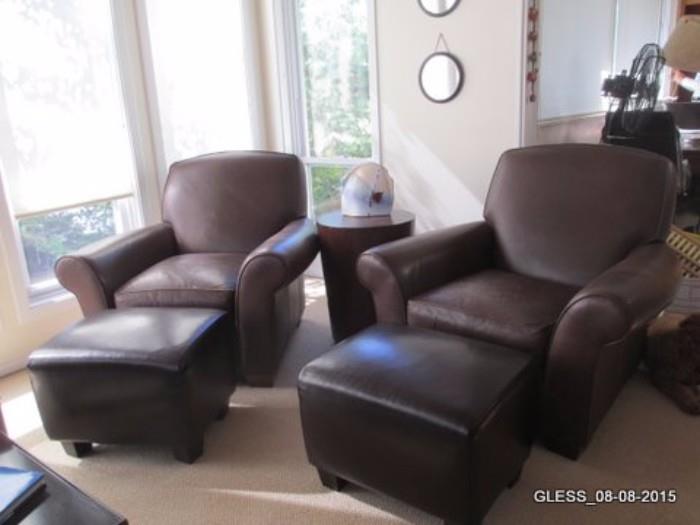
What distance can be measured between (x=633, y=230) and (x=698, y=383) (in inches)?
25.7

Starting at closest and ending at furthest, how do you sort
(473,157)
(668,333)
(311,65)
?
(668,333), (473,157), (311,65)

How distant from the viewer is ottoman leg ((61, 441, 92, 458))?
194 centimetres

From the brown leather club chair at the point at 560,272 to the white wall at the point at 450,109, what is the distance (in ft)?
1.64

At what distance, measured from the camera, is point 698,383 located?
7.01 ft

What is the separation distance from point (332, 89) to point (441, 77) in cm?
79

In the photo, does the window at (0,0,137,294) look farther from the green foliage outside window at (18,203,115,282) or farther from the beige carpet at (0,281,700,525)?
the beige carpet at (0,281,700,525)

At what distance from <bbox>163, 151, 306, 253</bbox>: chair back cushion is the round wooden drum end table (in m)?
0.26

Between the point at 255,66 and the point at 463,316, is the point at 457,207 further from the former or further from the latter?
the point at 255,66

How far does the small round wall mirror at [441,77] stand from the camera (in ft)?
9.46

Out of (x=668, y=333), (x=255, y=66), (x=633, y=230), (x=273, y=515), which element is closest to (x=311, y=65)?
(x=255, y=66)

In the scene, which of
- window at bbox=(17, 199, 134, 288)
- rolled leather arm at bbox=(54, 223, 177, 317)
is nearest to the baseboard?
window at bbox=(17, 199, 134, 288)

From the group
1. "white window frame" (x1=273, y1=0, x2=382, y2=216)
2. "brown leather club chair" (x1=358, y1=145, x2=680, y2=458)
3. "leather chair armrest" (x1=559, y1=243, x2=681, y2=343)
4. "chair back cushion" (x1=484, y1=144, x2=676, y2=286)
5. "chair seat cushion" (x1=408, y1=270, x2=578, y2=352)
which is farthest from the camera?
"white window frame" (x1=273, y1=0, x2=382, y2=216)

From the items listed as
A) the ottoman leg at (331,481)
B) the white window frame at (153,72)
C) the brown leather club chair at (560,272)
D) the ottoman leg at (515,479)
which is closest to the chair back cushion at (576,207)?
the brown leather club chair at (560,272)

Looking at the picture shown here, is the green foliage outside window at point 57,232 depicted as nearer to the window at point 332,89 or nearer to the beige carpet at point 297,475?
the beige carpet at point 297,475
